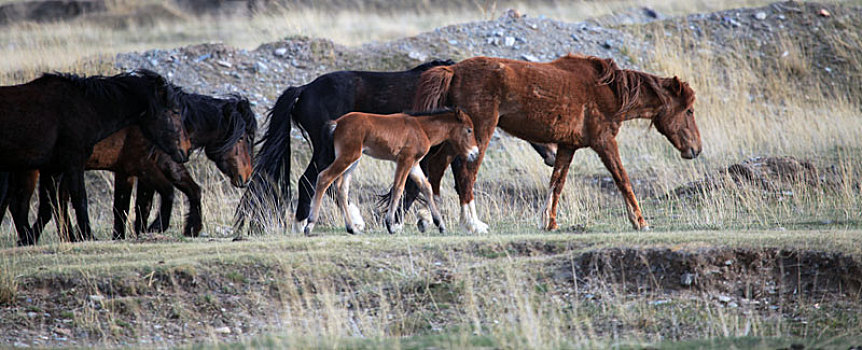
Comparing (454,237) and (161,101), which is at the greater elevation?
(161,101)

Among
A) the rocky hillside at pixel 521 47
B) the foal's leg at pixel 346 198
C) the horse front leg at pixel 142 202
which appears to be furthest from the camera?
the rocky hillside at pixel 521 47

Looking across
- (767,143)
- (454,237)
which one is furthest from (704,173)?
(454,237)

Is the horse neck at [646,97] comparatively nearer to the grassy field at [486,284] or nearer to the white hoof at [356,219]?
the grassy field at [486,284]

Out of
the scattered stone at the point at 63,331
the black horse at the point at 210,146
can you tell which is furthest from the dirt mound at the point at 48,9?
the scattered stone at the point at 63,331

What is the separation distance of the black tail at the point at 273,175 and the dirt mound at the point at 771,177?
5165 millimetres

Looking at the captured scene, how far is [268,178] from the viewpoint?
1202 centimetres

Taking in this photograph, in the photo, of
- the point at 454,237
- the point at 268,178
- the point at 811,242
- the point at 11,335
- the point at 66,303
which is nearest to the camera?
the point at 11,335

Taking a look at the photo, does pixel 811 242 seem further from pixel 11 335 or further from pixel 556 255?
pixel 11 335

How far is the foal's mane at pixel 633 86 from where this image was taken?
415 inches

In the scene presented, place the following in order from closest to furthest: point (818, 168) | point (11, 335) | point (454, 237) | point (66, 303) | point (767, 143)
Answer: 1. point (11, 335)
2. point (66, 303)
3. point (454, 237)
4. point (818, 168)
5. point (767, 143)

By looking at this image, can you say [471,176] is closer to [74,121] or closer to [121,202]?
[74,121]

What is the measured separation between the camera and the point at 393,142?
996 cm

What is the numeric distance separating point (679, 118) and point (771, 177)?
3.41 metres

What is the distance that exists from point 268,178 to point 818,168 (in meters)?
8.35
